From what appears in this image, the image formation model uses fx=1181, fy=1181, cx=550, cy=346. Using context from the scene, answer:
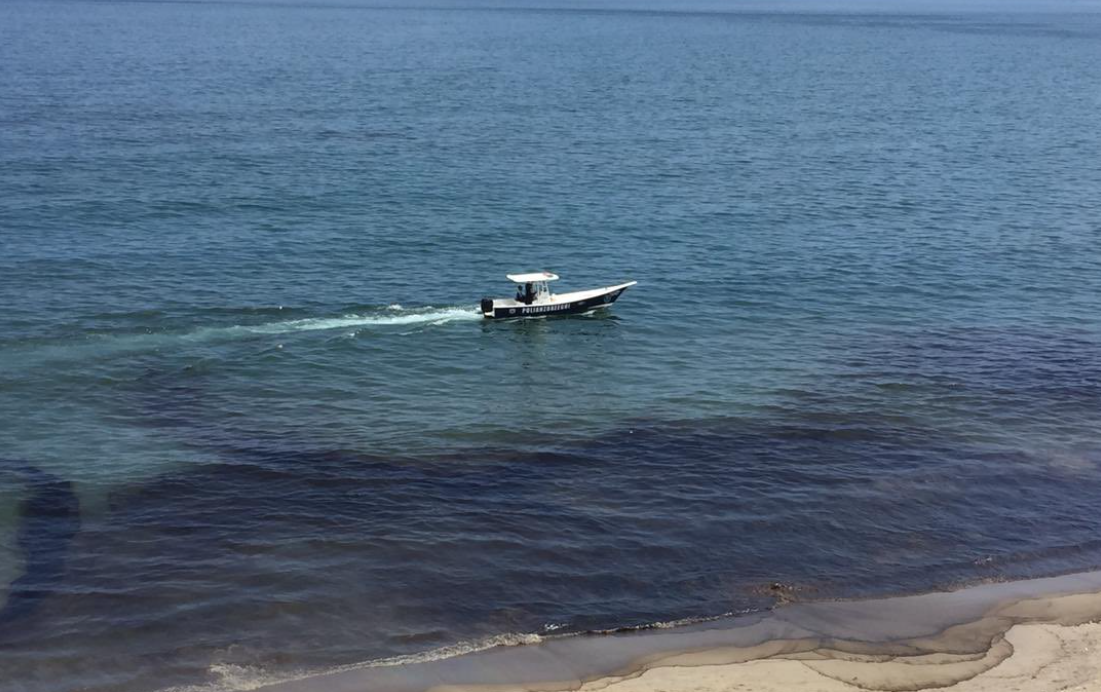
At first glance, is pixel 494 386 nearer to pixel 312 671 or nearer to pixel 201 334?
pixel 201 334

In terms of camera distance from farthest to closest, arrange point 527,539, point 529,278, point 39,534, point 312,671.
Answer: point 529,278, point 527,539, point 39,534, point 312,671

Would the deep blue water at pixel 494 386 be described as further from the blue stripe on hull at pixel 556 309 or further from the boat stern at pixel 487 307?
the boat stern at pixel 487 307

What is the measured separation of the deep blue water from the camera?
49.4 m

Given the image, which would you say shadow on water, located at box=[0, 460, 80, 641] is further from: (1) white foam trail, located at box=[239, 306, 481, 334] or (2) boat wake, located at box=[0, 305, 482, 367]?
(1) white foam trail, located at box=[239, 306, 481, 334]

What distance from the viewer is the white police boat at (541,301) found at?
83.9 metres

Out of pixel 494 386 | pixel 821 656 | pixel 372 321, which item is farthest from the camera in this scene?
pixel 372 321

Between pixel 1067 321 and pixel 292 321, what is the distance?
5554 cm

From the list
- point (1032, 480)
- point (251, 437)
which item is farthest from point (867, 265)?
point (251, 437)

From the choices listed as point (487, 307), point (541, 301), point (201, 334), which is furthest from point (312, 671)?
point (541, 301)

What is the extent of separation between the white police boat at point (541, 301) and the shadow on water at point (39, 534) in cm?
3407

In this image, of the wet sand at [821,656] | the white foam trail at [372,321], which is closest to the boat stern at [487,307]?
the white foam trail at [372,321]

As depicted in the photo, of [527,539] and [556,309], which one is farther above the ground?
[556,309]

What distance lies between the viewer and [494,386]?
240ft

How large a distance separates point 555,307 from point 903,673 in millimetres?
46769
